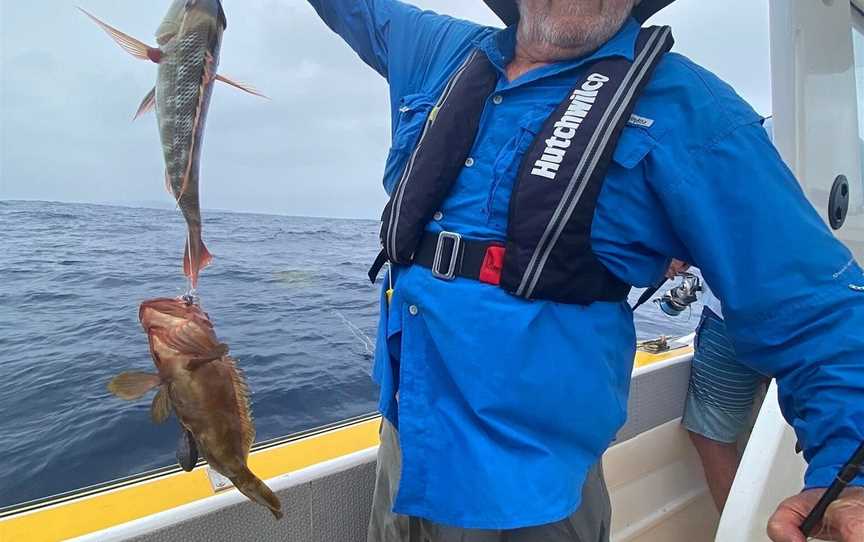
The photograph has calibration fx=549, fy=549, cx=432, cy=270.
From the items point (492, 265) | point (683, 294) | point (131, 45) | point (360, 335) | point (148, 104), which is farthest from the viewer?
point (360, 335)

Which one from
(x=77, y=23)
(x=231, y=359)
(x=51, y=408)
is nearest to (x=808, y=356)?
(x=231, y=359)

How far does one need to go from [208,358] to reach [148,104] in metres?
0.50

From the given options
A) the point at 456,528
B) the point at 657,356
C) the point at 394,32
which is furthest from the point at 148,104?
the point at 657,356

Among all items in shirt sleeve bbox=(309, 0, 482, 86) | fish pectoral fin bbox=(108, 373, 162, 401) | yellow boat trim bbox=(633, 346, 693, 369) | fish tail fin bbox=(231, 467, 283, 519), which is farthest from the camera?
yellow boat trim bbox=(633, 346, 693, 369)

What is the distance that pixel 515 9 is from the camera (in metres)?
1.73

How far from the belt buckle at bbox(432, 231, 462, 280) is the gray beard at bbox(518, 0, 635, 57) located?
59 centimetres

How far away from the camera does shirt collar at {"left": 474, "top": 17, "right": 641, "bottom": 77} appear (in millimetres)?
1381

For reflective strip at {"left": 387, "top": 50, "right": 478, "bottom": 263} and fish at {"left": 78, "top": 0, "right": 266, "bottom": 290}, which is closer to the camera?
fish at {"left": 78, "top": 0, "right": 266, "bottom": 290}

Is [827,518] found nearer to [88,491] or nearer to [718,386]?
[718,386]

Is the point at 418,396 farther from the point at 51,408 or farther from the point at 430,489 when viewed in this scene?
the point at 51,408

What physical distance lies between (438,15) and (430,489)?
1503 millimetres

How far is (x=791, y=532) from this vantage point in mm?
1083

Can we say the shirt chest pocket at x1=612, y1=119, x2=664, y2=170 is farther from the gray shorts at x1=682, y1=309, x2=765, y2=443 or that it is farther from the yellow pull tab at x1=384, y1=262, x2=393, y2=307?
the gray shorts at x1=682, y1=309, x2=765, y2=443

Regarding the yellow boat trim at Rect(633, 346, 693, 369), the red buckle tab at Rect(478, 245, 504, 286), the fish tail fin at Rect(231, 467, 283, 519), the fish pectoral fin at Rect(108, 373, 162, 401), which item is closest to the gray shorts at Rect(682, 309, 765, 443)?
the yellow boat trim at Rect(633, 346, 693, 369)
